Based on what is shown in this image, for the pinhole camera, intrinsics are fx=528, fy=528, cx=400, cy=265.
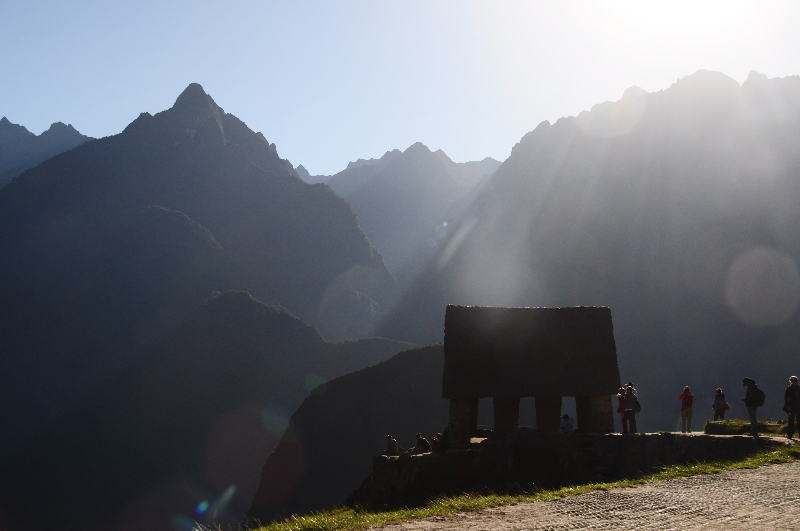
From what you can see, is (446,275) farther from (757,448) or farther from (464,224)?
(757,448)

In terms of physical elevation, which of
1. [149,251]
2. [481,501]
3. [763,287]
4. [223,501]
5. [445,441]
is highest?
[149,251]

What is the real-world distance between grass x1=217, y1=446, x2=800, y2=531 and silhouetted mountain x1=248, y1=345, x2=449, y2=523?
3764 cm

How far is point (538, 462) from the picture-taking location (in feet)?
48.8

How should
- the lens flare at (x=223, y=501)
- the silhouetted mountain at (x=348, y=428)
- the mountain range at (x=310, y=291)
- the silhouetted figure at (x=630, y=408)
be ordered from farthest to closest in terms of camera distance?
the mountain range at (x=310, y=291), the lens flare at (x=223, y=501), the silhouetted mountain at (x=348, y=428), the silhouetted figure at (x=630, y=408)

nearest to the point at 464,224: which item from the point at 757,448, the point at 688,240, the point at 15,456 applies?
the point at 688,240

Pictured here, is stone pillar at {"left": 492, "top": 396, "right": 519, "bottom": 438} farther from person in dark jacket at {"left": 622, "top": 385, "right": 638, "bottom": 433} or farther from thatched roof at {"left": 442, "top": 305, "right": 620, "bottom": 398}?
person in dark jacket at {"left": 622, "top": 385, "right": 638, "bottom": 433}

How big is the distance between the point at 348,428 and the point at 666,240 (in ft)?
224

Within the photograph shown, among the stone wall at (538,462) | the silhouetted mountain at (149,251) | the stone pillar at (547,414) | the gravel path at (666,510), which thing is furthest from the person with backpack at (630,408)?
the silhouetted mountain at (149,251)

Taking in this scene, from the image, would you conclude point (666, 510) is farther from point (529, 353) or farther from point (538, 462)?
point (529, 353)

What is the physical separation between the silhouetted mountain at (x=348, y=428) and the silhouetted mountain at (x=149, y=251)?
60.4 metres

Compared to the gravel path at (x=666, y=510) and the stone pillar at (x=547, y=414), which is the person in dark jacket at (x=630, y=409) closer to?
the stone pillar at (x=547, y=414)

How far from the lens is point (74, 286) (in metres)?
118

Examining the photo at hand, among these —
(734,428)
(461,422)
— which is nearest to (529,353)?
(461,422)

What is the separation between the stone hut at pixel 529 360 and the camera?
17.7m
